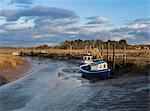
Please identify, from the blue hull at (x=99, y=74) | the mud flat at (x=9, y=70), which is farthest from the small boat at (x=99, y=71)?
the mud flat at (x=9, y=70)

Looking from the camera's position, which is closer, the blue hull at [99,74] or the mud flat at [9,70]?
the mud flat at [9,70]

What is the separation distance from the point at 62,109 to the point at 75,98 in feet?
14.2

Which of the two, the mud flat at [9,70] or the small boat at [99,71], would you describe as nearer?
the mud flat at [9,70]

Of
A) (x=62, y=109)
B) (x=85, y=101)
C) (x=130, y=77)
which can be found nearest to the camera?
(x=62, y=109)

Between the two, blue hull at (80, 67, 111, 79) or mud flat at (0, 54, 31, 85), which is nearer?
mud flat at (0, 54, 31, 85)

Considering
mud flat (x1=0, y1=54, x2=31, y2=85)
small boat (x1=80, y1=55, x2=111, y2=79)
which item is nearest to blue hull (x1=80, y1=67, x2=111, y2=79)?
small boat (x1=80, y1=55, x2=111, y2=79)

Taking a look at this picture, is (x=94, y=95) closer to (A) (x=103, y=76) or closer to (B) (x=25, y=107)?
(B) (x=25, y=107)

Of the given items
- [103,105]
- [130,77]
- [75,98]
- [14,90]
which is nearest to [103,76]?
[130,77]

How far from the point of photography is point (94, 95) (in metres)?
25.7

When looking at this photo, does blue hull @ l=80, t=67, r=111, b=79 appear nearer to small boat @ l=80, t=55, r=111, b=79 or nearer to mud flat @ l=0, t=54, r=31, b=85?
small boat @ l=80, t=55, r=111, b=79

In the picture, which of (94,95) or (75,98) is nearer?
(75,98)

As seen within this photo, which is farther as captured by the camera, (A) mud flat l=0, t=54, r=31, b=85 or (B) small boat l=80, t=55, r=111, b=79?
(B) small boat l=80, t=55, r=111, b=79

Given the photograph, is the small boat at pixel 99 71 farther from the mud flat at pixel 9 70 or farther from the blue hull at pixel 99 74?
the mud flat at pixel 9 70

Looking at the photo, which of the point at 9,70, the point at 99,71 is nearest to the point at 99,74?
the point at 99,71
